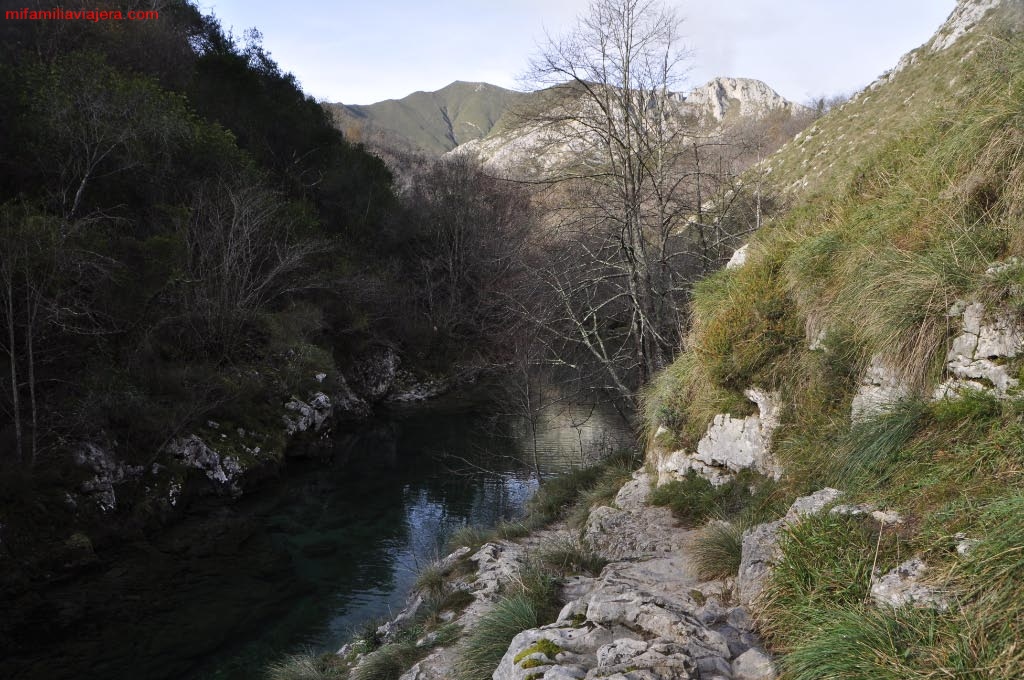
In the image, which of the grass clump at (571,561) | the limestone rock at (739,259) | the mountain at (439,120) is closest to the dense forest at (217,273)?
the limestone rock at (739,259)

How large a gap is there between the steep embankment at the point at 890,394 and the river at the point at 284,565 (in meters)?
6.39

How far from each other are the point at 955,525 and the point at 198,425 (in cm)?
1664

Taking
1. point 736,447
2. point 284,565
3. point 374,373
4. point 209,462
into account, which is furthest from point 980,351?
Answer: point 374,373

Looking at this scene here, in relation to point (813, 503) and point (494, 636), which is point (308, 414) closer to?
point (494, 636)

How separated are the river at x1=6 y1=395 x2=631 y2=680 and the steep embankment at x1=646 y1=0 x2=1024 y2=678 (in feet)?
21.0

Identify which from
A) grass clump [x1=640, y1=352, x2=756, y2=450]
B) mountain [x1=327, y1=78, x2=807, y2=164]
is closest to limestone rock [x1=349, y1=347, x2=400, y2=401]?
grass clump [x1=640, y1=352, x2=756, y2=450]

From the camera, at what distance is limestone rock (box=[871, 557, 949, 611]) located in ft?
8.92

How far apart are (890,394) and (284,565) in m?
11.2

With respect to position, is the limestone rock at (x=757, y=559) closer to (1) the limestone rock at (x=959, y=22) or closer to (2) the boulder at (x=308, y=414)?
(2) the boulder at (x=308, y=414)

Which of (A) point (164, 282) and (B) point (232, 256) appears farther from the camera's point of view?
(B) point (232, 256)

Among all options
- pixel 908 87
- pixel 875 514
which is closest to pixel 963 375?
pixel 875 514

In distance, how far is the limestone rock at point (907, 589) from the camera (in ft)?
8.92

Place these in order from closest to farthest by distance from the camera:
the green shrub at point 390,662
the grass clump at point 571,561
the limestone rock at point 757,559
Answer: the limestone rock at point 757,559 < the green shrub at point 390,662 < the grass clump at point 571,561

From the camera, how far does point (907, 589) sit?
286 centimetres
